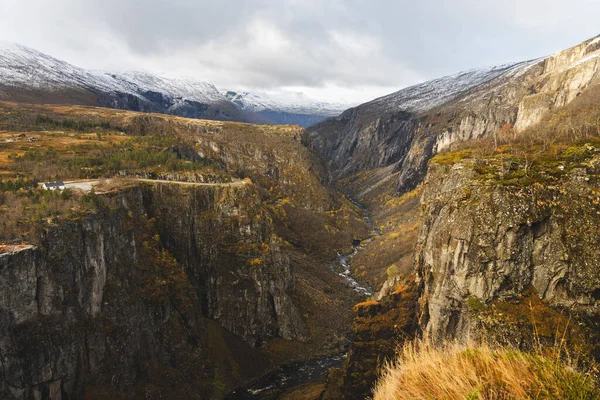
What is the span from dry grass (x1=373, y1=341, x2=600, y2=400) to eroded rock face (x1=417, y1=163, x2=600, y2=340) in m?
27.5

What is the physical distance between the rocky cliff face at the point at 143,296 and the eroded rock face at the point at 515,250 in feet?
119

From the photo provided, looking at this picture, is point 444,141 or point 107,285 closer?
point 107,285

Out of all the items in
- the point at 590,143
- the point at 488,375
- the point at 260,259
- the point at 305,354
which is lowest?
the point at 305,354

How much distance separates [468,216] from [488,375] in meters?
33.2

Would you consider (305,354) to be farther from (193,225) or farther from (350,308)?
(193,225)

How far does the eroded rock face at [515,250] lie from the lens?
3262 cm

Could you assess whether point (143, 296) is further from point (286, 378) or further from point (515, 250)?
point (515, 250)

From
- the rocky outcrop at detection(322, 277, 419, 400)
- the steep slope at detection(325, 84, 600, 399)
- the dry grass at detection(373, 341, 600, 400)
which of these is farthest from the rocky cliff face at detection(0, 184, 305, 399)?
the dry grass at detection(373, 341, 600, 400)

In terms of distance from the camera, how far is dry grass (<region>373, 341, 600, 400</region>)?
6289 mm

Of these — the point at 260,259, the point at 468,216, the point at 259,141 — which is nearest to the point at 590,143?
the point at 468,216

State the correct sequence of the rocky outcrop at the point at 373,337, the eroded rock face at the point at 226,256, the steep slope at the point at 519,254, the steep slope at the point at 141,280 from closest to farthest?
the steep slope at the point at 519,254
the steep slope at the point at 141,280
the rocky outcrop at the point at 373,337
the eroded rock face at the point at 226,256

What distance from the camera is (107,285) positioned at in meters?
45.4

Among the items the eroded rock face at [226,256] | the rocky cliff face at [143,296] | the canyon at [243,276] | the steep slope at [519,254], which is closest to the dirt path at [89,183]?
the canyon at [243,276]

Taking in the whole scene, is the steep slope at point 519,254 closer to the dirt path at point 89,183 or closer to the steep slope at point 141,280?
the steep slope at point 141,280
